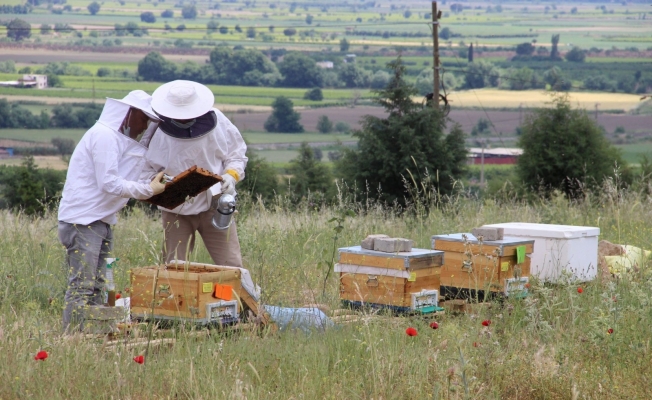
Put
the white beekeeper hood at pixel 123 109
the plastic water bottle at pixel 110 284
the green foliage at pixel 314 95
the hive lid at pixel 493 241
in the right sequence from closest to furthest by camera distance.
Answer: the plastic water bottle at pixel 110 284
the white beekeeper hood at pixel 123 109
the hive lid at pixel 493 241
the green foliage at pixel 314 95

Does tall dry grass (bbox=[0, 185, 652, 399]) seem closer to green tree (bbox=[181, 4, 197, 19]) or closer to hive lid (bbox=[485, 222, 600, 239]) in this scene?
hive lid (bbox=[485, 222, 600, 239])

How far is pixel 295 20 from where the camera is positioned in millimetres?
195375

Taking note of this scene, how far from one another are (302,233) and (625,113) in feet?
339

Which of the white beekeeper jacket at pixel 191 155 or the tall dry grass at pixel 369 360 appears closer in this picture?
the tall dry grass at pixel 369 360

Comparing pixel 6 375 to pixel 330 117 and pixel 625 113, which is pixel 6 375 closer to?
pixel 330 117

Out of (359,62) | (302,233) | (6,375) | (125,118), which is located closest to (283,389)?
(6,375)

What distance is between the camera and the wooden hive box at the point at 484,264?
4.92 metres

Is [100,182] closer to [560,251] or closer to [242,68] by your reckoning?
[560,251]

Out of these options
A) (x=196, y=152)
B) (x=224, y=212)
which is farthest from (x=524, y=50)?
(x=224, y=212)

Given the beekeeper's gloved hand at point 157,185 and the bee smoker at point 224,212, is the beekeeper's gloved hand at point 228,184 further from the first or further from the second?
the beekeeper's gloved hand at point 157,185

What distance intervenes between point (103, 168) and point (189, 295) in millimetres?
Result: 1073

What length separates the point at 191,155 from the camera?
5.17m

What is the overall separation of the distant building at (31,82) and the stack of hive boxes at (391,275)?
3447 inches

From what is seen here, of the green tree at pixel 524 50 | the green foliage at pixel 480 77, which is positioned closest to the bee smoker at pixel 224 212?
the green foliage at pixel 480 77
